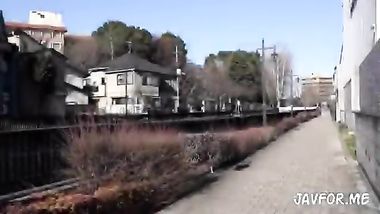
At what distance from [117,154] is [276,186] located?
476 centimetres

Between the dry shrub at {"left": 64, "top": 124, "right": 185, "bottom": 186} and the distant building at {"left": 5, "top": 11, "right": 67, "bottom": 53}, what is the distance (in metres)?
74.2

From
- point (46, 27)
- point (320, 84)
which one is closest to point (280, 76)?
point (46, 27)

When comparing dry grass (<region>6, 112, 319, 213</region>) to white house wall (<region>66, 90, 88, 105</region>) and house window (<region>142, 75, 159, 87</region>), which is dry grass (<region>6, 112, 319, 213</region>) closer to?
white house wall (<region>66, 90, 88, 105</region>)

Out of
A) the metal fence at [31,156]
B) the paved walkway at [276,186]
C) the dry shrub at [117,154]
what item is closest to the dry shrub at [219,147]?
the paved walkway at [276,186]

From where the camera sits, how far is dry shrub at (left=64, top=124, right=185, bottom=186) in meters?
10.4

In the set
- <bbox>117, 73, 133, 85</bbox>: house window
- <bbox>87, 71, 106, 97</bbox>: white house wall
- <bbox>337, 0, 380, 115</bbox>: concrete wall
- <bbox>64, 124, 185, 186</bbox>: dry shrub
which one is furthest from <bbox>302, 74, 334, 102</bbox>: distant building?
<bbox>64, 124, 185, 186</bbox>: dry shrub

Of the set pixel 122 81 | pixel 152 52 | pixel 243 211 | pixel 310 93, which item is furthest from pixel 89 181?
pixel 310 93

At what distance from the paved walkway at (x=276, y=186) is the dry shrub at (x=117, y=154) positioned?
3.48ft

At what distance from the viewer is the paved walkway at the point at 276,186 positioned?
1038cm

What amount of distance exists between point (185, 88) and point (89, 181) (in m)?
61.6

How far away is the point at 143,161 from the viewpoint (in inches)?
440

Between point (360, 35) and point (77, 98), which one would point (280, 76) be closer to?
A: point (77, 98)

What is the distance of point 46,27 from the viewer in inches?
3553

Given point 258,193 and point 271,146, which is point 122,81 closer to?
point 271,146
